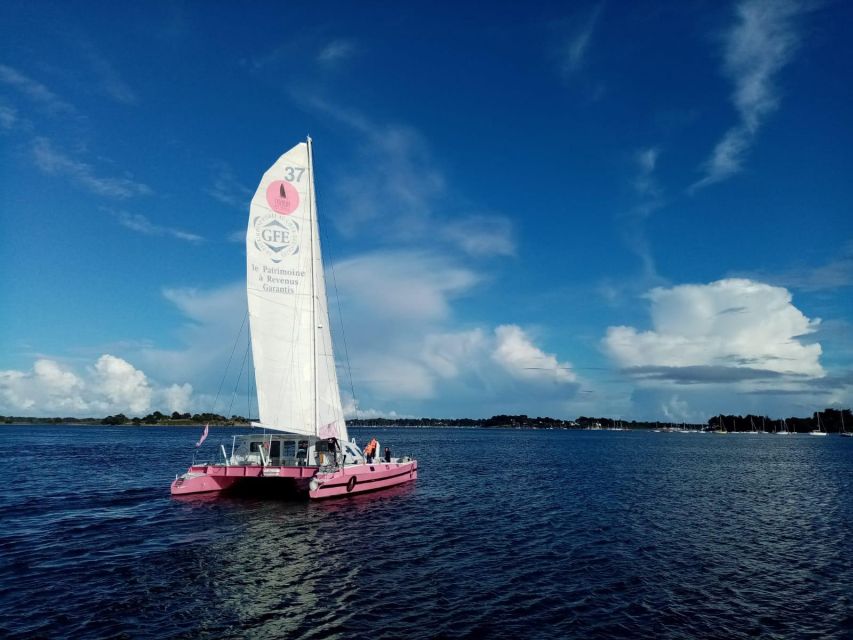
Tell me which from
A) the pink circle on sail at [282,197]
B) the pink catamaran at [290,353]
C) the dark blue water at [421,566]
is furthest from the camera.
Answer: the pink circle on sail at [282,197]

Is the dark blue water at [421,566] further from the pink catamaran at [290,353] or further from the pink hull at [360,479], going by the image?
the pink catamaran at [290,353]

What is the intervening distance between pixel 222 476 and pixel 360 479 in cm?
880

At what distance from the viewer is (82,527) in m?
26.6

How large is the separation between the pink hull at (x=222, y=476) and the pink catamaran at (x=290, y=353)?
2.5 inches

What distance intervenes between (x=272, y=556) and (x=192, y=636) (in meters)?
7.88

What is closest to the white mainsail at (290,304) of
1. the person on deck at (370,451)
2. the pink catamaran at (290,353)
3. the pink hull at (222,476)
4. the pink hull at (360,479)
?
the pink catamaran at (290,353)

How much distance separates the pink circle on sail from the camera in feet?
115

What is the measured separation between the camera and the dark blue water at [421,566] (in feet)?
50.1

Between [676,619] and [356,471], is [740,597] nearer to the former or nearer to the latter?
[676,619]

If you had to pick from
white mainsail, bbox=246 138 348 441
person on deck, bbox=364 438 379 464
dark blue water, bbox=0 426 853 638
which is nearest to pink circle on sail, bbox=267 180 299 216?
white mainsail, bbox=246 138 348 441

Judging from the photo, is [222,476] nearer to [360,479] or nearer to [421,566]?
[360,479]

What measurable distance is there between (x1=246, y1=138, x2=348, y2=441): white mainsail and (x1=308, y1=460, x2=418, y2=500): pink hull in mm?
2776

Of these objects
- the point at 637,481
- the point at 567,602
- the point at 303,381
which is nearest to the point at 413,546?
the point at 567,602

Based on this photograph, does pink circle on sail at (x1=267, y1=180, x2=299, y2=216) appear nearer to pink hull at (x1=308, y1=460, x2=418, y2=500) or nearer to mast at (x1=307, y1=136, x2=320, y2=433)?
mast at (x1=307, y1=136, x2=320, y2=433)
